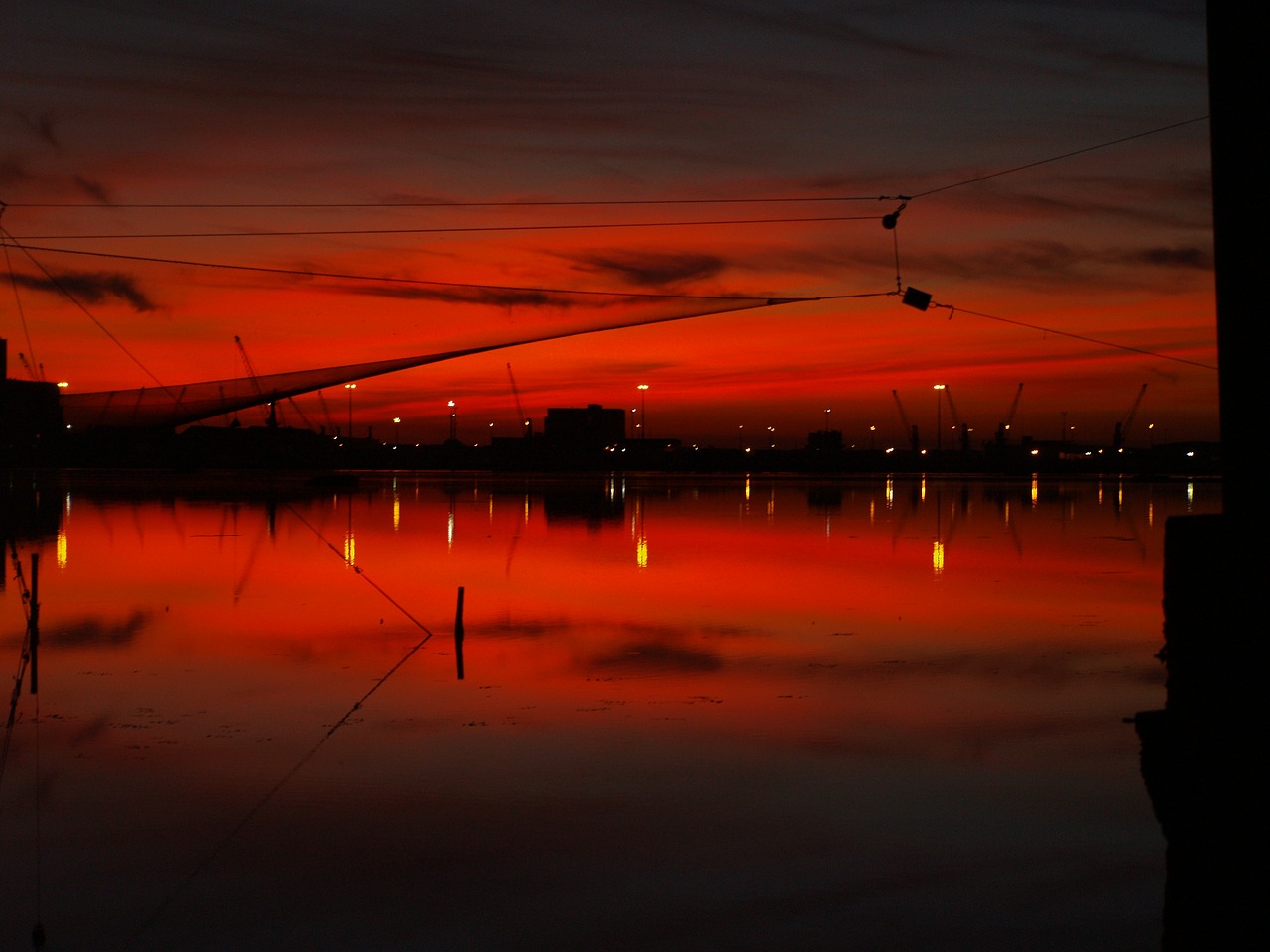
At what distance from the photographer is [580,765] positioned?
1351 centimetres

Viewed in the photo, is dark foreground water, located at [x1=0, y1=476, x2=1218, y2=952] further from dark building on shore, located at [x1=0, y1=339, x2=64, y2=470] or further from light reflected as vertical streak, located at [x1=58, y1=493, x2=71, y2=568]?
dark building on shore, located at [x1=0, y1=339, x2=64, y2=470]

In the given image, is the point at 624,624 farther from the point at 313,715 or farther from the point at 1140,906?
the point at 1140,906

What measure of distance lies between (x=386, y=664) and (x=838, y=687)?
6222 millimetres

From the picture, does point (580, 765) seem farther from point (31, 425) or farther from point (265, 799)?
point (31, 425)

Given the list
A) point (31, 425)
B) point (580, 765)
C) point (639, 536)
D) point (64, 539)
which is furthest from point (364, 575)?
point (31, 425)

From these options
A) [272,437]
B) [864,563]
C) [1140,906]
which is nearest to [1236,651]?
[1140,906]

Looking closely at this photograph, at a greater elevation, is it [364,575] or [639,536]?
[639,536]

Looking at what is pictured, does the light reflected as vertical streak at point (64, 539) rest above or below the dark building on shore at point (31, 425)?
below

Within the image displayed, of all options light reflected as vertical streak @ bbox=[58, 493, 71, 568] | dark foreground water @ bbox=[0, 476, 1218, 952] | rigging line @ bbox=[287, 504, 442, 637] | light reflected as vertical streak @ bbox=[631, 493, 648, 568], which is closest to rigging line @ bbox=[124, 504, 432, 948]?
dark foreground water @ bbox=[0, 476, 1218, 952]

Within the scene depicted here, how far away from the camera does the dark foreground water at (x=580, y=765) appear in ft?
31.9

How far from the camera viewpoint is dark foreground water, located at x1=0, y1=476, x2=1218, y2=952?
9.71 meters

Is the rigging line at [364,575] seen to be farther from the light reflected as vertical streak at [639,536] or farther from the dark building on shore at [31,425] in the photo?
the dark building on shore at [31,425]

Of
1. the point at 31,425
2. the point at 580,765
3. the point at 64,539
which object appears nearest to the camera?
the point at 580,765

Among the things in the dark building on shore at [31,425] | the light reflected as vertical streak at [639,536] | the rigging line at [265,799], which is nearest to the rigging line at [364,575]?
the rigging line at [265,799]
